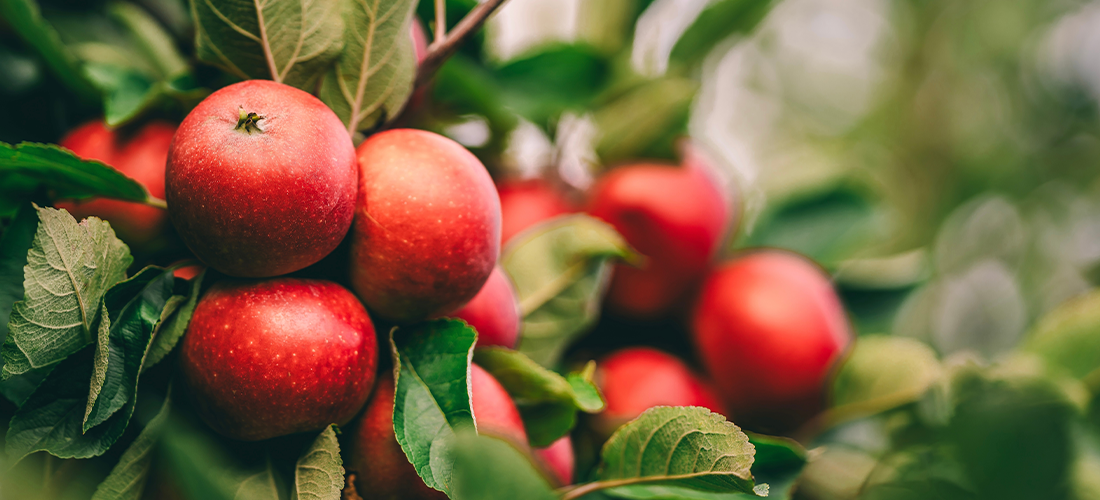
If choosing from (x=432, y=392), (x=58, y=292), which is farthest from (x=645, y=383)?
(x=58, y=292)

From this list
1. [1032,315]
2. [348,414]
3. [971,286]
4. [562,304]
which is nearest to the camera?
[348,414]

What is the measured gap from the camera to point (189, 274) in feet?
0.84

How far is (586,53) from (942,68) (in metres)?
1.73

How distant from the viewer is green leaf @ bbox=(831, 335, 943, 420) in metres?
0.46

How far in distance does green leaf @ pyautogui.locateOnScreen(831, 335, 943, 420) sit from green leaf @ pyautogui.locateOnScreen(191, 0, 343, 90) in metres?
0.41

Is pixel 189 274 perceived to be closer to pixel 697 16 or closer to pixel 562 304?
pixel 562 304

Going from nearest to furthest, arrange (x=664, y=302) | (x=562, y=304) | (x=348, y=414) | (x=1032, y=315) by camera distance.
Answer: (x=348, y=414) → (x=562, y=304) → (x=664, y=302) → (x=1032, y=315)

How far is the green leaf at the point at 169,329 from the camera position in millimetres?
230

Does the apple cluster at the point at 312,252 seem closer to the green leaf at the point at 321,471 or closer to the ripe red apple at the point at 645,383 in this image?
the green leaf at the point at 321,471

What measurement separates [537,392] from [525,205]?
0.68 ft

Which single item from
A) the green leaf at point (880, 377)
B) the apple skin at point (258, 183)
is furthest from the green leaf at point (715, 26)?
the apple skin at point (258, 183)

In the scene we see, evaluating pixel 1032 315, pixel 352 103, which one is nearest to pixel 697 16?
pixel 352 103

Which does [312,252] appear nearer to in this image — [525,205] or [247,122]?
[247,122]

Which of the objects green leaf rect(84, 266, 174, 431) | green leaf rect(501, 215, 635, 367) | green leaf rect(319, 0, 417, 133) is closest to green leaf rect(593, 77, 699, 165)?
green leaf rect(501, 215, 635, 367)
